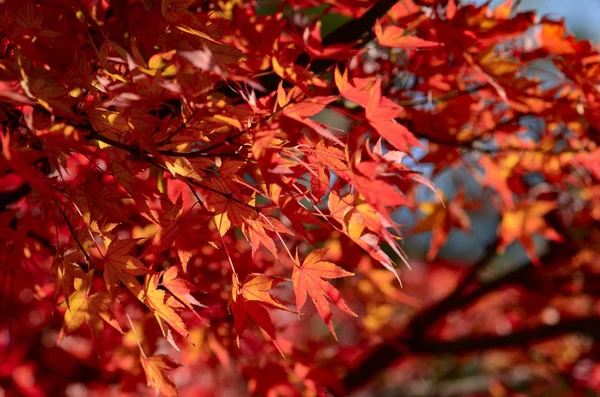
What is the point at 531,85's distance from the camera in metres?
0.99

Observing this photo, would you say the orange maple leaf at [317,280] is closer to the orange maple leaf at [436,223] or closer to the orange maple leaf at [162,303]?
the orange maple leaf at [162,303]

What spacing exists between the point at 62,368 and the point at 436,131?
1.27 meters

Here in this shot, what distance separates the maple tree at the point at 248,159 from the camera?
656mm

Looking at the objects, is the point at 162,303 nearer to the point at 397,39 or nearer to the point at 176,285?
the point at 176,285

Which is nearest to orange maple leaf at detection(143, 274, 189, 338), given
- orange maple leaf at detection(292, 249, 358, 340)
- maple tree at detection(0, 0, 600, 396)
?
maple tree at detection(0, 0, 600, 396)

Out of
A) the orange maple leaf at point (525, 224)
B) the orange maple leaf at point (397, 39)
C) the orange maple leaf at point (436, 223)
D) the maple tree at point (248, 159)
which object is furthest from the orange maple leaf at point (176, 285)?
the orange maple leaf at point (525, 224)

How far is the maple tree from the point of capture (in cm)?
66

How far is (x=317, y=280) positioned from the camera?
792 mm

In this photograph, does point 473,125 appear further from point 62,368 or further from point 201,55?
point 62,368

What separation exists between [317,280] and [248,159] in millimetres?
190

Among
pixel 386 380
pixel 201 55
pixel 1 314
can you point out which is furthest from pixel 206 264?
pixel 386 380

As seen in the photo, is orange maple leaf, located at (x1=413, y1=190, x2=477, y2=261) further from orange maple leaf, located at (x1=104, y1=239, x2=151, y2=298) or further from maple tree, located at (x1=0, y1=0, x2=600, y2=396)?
orange maple leaf, located at (x1=104, y1=239, x2=151, y2=298)

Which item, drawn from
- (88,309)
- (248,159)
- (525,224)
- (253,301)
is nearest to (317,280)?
(253,301)

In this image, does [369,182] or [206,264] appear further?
[206,264]
